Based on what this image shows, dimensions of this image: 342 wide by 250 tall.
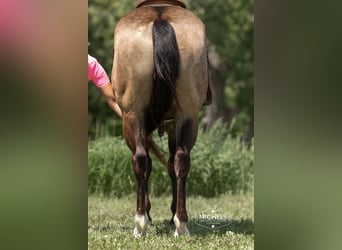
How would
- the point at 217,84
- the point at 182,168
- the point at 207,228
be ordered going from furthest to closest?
the point at 217,84 → the point at 207,228 → the point at 182,168

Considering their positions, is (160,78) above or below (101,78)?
above

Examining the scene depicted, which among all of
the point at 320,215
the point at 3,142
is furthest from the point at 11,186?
the point at 320,215

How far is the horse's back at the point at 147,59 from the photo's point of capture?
299 centimetres

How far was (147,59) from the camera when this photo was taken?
9.78 ft

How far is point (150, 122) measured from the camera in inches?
127

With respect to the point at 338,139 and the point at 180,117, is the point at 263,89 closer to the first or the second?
the point at 338,139

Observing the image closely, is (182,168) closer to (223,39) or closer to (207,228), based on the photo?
(207,228)

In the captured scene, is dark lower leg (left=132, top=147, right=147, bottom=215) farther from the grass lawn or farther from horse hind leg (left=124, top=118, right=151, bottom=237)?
the grass lawn

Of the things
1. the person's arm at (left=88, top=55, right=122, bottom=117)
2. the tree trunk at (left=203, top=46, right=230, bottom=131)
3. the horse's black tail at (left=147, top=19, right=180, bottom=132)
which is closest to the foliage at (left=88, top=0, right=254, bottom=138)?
the tree trunk at (left=203, top=46, right=230, bottom=131)

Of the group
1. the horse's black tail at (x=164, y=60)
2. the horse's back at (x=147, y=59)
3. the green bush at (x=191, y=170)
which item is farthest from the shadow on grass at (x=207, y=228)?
the green bush at (x=191, y=170)

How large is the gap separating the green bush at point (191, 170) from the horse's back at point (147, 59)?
2.73 metres

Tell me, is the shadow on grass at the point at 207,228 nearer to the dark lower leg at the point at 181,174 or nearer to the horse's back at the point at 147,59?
the dark lower leg at the point at 181,174

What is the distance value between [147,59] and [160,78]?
0.42 feet

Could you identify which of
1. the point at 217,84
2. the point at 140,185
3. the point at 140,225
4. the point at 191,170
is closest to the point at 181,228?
the point at 140,225
